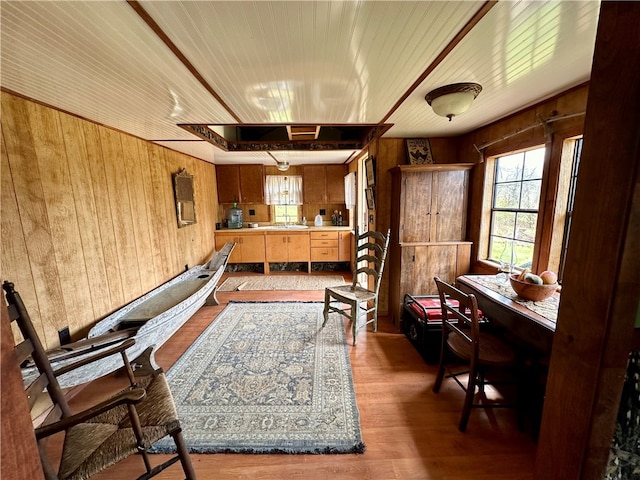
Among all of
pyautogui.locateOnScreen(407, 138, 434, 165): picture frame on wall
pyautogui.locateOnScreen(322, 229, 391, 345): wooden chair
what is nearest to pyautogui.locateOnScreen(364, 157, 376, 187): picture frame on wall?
pyautogui.locateOnScreen(407, 138, 434, 165): picture frame on wall

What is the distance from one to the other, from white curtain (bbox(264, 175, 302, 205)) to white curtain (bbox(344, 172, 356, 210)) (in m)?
0.99

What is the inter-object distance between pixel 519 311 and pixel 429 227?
4.66 feet

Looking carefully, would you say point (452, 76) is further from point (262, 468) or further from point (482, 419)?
point (262, 468)

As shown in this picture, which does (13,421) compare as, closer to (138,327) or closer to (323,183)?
(138,327)

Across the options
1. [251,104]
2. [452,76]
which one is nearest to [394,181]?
[452,76]

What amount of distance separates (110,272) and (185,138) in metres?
1.64

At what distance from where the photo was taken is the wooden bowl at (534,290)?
5.41 ft

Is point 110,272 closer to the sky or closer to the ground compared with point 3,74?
closer to the ground

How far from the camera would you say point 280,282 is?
4.70 m

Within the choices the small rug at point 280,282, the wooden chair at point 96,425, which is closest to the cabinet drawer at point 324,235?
the small rug at point 280,282

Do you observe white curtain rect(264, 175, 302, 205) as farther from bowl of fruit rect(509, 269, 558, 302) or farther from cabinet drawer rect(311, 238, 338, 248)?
bowl of fruit rect(509, 269, 558, 302)

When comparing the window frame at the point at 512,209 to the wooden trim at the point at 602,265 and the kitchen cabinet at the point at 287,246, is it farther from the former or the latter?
the kitchen cabinet at the point at 287,246

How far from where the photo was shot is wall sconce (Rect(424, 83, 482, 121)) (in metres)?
1.67

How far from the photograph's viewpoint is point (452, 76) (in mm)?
1573
